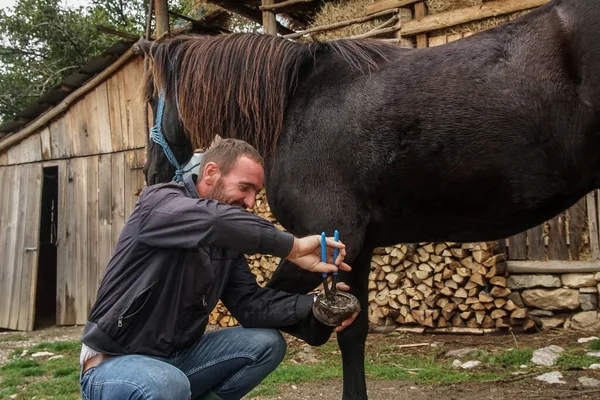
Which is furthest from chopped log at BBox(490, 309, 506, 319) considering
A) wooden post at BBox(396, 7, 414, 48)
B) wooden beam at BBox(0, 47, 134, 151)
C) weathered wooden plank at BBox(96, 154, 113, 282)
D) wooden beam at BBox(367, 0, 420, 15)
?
wooden beam at BBox(0, 47, 134, 151)

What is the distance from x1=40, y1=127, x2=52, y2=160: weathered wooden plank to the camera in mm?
8758

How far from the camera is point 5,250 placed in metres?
8.94

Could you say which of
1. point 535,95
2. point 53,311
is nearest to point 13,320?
point 53,311

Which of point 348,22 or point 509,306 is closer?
point 509,306

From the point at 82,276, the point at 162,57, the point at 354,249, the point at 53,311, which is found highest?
the point at 162,57

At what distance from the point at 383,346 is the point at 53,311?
7.15m

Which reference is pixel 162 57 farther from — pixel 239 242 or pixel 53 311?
pixel 53 311

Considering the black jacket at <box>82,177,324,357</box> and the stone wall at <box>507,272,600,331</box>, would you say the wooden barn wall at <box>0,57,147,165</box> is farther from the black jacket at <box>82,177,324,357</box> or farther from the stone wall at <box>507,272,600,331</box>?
the black jacket at <box>82,177,324,357</box>

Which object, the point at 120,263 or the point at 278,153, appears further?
the point at 278,153

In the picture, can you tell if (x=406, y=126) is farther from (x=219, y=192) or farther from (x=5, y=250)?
(x=5, y=250)

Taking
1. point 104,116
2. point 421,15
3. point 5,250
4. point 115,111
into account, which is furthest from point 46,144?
point 421,15

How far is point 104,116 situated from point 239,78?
614 cm

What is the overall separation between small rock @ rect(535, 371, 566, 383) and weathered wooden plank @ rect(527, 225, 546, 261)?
1.72m

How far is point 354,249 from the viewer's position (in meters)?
2.59
